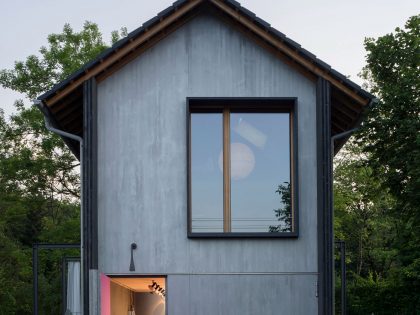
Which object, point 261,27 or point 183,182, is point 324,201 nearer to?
point 183,182

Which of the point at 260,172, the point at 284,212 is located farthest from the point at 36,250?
the point at 284,212

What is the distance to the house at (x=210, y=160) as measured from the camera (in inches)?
419

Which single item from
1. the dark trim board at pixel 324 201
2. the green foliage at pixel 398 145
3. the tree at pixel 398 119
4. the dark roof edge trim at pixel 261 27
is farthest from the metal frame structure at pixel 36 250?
the tree at pixel 398 119

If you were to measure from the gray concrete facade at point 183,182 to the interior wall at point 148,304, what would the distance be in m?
9.23

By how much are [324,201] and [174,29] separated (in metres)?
3.46

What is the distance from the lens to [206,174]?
10938 mm

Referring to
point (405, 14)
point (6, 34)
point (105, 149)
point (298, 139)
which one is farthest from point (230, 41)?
point (6, 34)

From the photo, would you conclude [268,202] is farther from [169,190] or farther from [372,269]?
[372,269]

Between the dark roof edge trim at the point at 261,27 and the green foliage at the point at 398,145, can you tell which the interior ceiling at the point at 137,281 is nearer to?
the dark roof edge trim at the point at 261,27

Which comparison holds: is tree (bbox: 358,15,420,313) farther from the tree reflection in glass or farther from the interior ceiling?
the tree reflection in glass

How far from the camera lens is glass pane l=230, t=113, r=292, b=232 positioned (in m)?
10.8

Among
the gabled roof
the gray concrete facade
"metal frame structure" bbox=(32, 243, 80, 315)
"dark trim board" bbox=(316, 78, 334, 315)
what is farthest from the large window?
"metal frame structure" bbox=(32, 243, 80, 315)

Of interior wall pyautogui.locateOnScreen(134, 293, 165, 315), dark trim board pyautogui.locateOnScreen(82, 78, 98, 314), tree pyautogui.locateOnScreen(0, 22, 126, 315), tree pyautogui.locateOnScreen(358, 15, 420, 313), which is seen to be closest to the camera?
dark trim board pyautogui.locateOnScreen(82, 78, 98, 314)

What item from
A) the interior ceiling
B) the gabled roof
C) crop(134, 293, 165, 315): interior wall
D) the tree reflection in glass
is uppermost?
the gabled roof
